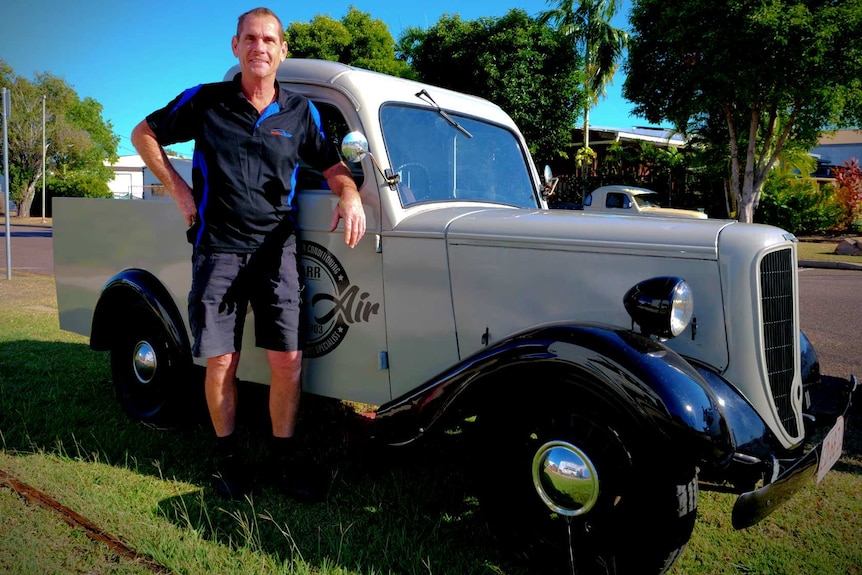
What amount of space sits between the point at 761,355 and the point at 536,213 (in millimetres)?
1064

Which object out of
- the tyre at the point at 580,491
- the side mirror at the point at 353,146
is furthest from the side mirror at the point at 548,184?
the tyre at the point at 580,491

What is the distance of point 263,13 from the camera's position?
105 inches

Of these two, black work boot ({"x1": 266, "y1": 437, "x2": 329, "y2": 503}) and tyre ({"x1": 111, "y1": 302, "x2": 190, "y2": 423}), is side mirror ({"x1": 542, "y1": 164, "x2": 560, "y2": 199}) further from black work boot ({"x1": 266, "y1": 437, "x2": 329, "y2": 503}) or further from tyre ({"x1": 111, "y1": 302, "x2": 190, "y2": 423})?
tyre ({"x1": 111, "y1": 302, "x2": 190, "y2": 423})

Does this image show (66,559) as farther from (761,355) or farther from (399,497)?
(761,355)

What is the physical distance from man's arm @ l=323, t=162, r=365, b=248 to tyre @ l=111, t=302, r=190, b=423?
4.45ft

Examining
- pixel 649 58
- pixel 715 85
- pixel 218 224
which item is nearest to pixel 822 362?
pixel 218 224

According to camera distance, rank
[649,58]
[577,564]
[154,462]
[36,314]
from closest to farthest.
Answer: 1. [577,564]
2. [154,462]
3. [36,314]
4. [649,58]

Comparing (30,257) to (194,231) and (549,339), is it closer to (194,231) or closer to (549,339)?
(194,231)

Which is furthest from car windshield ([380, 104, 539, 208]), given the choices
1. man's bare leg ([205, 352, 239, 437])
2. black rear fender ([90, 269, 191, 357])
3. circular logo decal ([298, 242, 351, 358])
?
black rear fender ([90, 269, 191, 357])

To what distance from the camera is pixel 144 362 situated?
12.0ft

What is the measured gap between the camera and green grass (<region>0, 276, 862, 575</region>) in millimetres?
2326

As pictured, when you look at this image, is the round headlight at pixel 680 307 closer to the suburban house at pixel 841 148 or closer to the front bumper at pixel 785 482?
the front bumper at pixel 785 482

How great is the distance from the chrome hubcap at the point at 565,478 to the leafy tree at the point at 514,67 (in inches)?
693

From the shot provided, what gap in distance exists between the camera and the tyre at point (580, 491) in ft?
6.57
